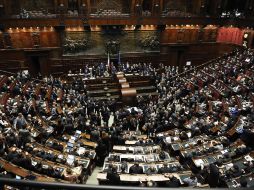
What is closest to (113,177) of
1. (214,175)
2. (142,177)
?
(142,177)

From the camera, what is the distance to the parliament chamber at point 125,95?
8.66 metres

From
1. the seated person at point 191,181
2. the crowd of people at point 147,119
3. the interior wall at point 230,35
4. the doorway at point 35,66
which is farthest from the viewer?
the interior wall at point 230,35

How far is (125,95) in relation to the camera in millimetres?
18469

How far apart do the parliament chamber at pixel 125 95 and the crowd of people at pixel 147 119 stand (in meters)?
0.06

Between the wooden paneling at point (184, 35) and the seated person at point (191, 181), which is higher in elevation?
the wooden paneling at point (184, 35)

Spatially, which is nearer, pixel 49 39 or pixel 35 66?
pixel 49 39

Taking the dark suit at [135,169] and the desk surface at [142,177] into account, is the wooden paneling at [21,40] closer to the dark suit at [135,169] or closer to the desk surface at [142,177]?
the desk surface at [142,177]

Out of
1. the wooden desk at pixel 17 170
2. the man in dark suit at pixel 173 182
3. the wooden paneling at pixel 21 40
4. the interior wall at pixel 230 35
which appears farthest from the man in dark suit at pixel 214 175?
the interior wall at pixel 230 35

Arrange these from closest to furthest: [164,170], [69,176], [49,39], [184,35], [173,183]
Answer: [173,183], [69,176], [164,170], [49,39], [184,35]

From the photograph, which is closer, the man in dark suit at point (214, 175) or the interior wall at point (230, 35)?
the man in dark suit at point (214, 175)

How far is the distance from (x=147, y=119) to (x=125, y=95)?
4.78 m

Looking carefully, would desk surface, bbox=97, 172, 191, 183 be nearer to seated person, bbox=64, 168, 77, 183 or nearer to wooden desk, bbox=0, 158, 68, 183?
seated person, bbox=64, 168, 77, 183

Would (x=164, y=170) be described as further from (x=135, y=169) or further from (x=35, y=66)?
(x=35, y=66)

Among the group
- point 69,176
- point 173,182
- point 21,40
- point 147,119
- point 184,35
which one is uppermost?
point 184,35
